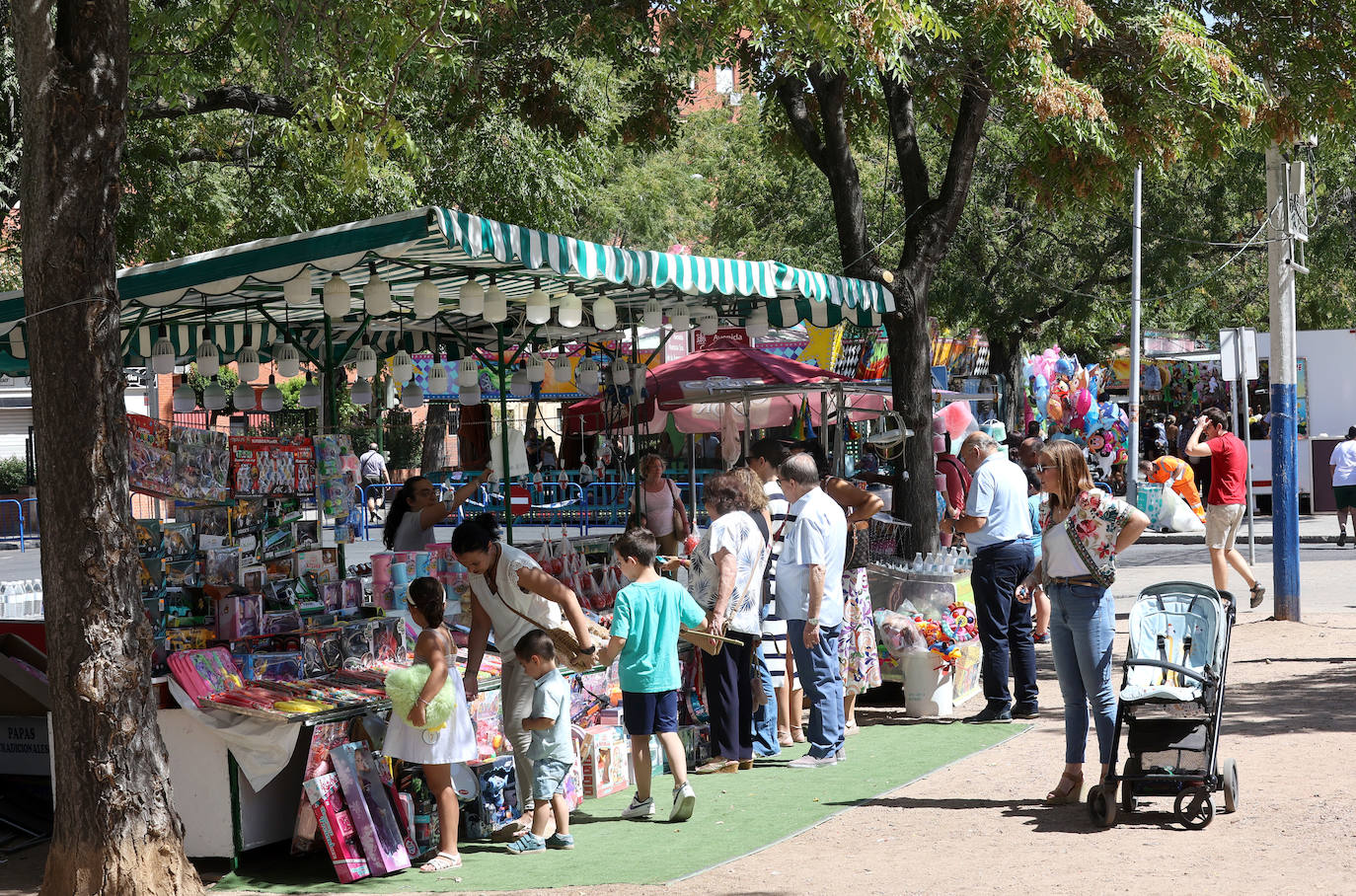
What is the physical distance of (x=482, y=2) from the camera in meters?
11.2

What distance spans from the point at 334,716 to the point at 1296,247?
13488 mm

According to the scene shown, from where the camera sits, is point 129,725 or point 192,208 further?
point 192,208

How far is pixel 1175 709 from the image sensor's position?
6672 millimetres

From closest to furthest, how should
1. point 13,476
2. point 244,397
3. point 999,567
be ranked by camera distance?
point 999,567
point 244,397
point 13,476

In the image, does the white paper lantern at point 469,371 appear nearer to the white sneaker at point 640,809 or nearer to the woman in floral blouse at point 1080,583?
the white sneaker at point 640,809

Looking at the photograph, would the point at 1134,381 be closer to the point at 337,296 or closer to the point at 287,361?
the point at 287,361

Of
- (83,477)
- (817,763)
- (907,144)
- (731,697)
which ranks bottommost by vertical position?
(817,763)

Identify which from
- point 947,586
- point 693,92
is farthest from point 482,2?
point 947,586

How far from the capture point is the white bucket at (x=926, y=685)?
9773 millimetres

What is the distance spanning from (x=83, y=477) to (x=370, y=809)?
2.15 metres

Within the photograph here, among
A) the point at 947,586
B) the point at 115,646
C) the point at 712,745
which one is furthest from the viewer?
the point at 947,586

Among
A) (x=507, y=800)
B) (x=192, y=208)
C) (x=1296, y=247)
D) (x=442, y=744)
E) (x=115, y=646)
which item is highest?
(x=192, y=208)

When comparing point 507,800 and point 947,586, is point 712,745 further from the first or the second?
point 947,586

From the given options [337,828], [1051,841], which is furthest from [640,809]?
[1051,841]
